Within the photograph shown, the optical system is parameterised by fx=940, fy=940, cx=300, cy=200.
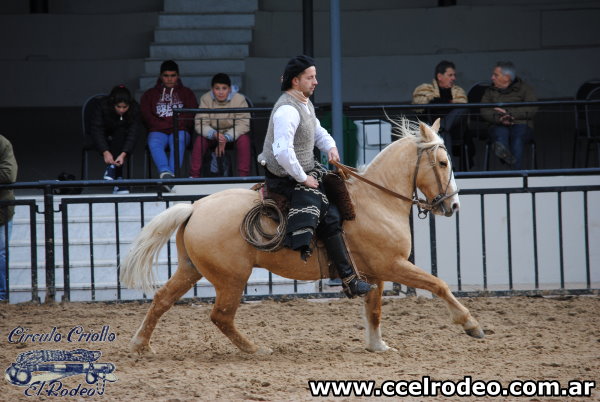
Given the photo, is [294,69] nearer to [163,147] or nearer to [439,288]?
[439,288]

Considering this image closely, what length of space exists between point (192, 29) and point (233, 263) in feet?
26.6

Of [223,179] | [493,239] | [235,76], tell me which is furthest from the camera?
[235,76]

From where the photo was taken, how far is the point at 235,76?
13.8 meters

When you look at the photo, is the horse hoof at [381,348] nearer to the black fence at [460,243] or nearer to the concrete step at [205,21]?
the black fence at [460,243]

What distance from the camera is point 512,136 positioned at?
38.1ft

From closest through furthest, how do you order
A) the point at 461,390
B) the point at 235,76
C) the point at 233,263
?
the point at 461,390 → the point at 233,263 → the point at 235,76

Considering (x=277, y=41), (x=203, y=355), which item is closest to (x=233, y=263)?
(x=203, y=355)

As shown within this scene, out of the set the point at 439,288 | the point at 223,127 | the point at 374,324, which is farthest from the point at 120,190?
the point at 439,288

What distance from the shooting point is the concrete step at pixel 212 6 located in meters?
14.5

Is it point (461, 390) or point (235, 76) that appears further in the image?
point (235, 76)

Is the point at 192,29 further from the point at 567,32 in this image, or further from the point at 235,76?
the point at 567,32

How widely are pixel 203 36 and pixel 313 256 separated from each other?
797 centimetres

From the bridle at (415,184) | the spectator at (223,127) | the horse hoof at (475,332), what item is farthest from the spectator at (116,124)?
the horse hoof at (475,332)

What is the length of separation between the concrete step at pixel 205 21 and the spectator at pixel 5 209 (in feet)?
16.3
